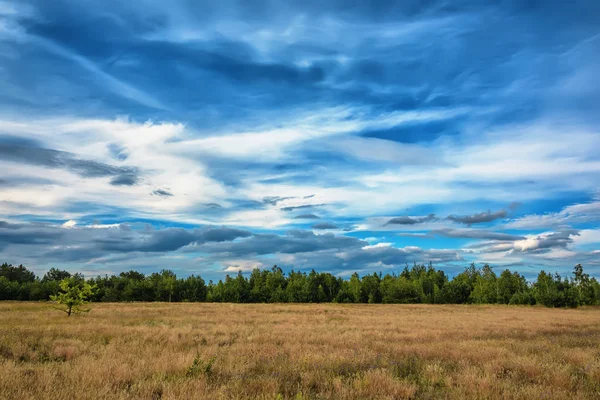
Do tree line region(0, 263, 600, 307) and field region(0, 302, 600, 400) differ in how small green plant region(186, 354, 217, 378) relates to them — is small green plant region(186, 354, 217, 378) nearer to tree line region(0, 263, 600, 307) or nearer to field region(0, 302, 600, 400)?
field region(0, 302, 600, 400)

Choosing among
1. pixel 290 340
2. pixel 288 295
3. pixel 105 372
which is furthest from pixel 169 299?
pixel 105 372

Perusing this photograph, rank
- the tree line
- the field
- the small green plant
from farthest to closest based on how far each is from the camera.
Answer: the tree line
the small green plant
the field

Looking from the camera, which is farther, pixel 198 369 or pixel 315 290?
pixel 315 290

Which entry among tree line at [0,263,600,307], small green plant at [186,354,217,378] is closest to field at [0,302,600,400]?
small green plant at [186,354,217,378]

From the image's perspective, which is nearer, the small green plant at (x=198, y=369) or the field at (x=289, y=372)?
the field at (x=289, y=372)

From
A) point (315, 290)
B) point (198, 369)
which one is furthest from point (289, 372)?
point (315, 290)

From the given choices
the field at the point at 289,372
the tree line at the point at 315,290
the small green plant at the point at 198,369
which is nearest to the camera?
the field at the point at 289,372

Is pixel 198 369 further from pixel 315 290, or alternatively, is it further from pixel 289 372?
pixel 315 290

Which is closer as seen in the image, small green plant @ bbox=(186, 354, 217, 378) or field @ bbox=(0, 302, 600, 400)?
field @ bbox=(0, 302, 600, 400)

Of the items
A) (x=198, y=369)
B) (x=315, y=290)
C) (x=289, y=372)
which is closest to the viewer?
(x=198, y=369)

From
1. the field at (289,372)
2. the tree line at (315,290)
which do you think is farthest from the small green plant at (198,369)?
the tree line at (315,290)

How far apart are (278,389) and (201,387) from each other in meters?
1.56

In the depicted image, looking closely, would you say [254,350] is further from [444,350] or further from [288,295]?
[288,295]

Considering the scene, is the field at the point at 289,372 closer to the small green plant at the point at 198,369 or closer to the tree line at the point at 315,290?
the small green plant at the point at 198,369
